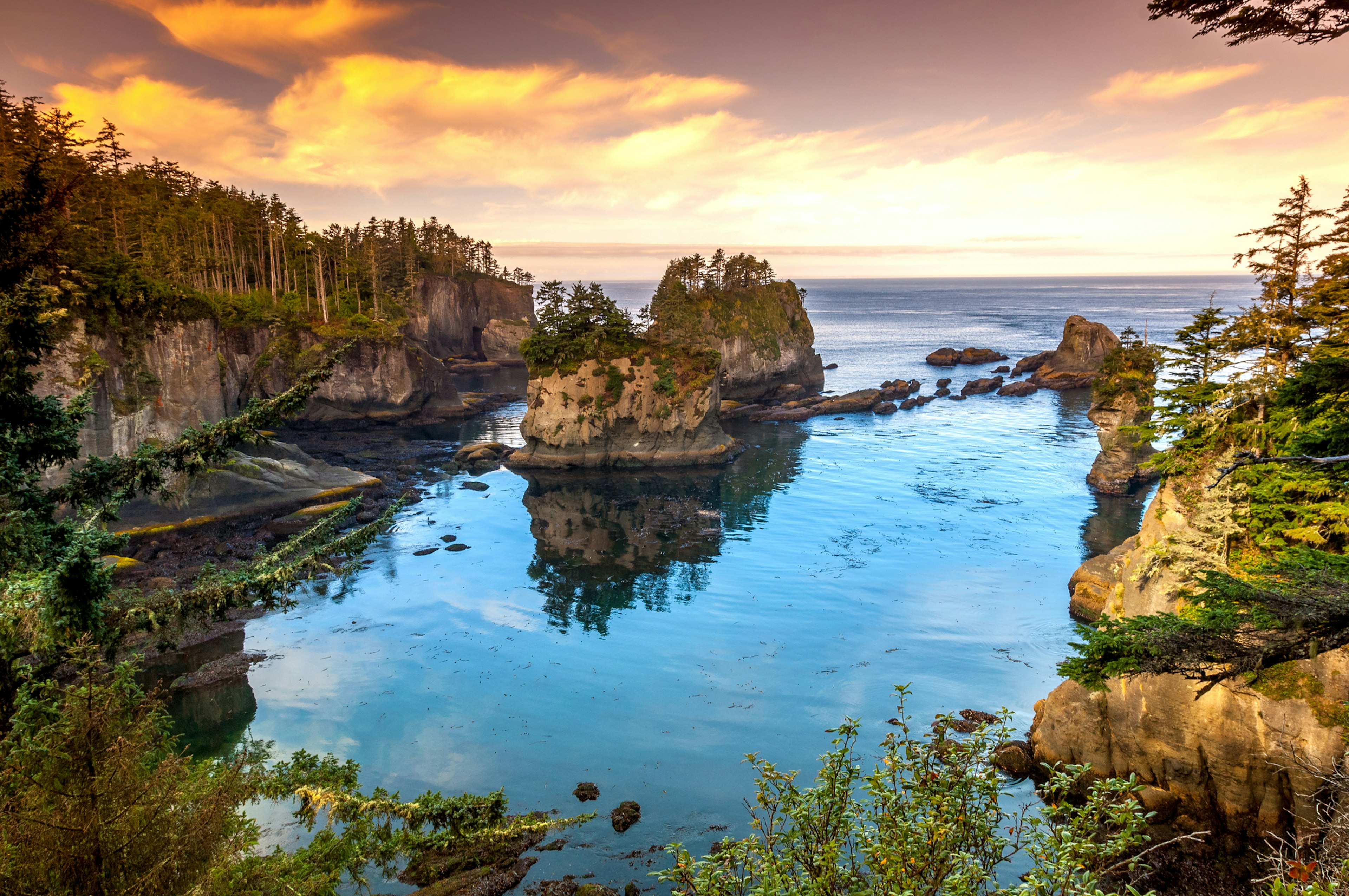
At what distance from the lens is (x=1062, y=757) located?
72.3 ft

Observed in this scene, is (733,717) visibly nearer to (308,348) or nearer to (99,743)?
(99,743)

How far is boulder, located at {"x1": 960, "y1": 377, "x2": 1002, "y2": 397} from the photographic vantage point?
3816 inches

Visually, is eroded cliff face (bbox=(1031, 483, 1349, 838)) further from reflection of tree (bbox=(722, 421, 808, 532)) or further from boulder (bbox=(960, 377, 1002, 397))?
boulder (bbox=(960, 377, 1002, 397))

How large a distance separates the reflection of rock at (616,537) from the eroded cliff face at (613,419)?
2.11 metres

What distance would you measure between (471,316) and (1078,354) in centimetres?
10004

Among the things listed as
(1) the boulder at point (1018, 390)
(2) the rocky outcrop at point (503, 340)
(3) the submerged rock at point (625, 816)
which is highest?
(2) the rocky outcrop at point (503, 340)

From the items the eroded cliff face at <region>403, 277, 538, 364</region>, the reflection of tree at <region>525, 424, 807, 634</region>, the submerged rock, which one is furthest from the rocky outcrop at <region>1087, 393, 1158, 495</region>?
the eroded cliff face at <region>403, 277, 538, 364</region>

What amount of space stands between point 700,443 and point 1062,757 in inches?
1742

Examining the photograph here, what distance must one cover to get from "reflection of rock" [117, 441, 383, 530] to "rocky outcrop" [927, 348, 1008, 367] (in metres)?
102

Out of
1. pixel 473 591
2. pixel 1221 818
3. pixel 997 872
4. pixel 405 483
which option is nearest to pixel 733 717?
pixel 997 872

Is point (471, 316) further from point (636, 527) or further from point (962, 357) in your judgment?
point (962, 357)

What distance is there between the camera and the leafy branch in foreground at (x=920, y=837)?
6738mm

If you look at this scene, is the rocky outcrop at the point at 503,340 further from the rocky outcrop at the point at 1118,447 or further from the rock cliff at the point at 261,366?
the rocky outcrop at the point at 1118,447

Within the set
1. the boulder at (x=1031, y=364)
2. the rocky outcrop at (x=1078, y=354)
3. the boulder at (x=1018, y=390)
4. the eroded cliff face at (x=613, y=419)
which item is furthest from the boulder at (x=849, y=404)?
the boulder at (x=1031, y=364)
